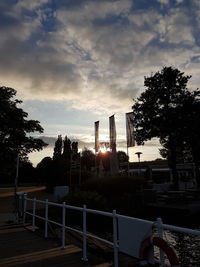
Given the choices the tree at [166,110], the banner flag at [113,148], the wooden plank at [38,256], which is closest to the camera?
the wooden plank at [38,256]

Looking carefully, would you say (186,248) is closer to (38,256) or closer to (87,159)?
(38,256)

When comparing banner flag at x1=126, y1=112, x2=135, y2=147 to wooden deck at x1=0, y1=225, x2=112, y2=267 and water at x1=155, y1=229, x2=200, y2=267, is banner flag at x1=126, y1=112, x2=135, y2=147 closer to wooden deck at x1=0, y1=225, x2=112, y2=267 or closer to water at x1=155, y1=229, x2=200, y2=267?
water at x1=155, y1=229, x2=200, y2=267

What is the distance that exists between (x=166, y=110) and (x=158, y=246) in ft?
70.4

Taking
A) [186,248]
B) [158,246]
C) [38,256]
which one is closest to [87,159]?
[186,248]

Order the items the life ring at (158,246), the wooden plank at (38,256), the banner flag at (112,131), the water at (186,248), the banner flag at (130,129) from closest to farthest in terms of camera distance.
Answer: the life ring at (158,246), the wooden plank at (38,256), the water at (186,248), the banner flag at (130,129), the banner flag at (112,131)

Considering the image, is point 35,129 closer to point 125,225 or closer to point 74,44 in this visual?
point 74,44

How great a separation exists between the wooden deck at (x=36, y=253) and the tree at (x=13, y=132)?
54.7 ft

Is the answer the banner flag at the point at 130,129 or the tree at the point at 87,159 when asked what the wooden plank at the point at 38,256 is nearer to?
the banner flag at the point at 130,129

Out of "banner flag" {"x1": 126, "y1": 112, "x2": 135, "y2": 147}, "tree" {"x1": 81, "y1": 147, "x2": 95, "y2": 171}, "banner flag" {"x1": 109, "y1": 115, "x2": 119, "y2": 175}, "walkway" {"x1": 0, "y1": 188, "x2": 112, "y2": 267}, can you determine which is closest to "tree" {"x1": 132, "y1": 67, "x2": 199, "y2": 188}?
"banner flag" {"x1": 126, "y1": 112, "x2": 135, "y2": 147}

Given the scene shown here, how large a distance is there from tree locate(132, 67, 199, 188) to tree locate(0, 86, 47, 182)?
11570 mm

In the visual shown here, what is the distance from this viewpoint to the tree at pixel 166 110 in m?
22.9

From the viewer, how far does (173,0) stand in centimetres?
912

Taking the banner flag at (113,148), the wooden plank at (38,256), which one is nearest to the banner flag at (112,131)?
the banner flag at (113,148)

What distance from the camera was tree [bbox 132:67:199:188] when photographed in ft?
75.3
